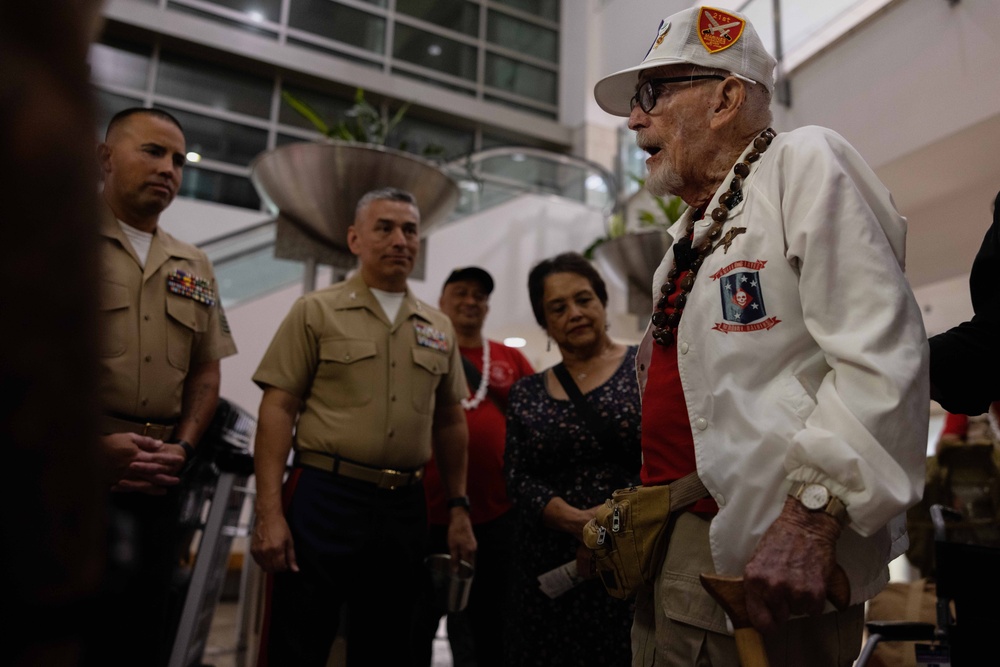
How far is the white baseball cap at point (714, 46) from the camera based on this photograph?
127cm

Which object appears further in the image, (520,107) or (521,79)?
(521,79)

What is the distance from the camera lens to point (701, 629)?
3.59 feet

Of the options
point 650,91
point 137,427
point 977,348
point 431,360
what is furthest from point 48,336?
point 431,360

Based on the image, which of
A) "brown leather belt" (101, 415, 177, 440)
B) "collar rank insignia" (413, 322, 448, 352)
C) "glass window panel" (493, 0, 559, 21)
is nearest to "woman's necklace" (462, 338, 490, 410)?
"collar rank insignia" (413, 322, 448, 352)

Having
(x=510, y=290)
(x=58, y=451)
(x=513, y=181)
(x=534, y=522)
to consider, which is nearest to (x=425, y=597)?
(x=534, y=522)

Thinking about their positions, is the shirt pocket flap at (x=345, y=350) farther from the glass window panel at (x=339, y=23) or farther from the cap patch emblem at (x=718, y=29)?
the glass window panel at (x=339, y=23)

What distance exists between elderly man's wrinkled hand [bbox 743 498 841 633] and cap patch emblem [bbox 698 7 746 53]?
803 mm

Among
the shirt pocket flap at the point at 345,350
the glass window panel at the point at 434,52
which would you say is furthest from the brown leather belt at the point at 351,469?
the glass window panel at the point at 434,52

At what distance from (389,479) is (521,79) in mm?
10506

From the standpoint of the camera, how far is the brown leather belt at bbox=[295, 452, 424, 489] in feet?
6.65

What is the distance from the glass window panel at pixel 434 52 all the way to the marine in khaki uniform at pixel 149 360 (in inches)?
368

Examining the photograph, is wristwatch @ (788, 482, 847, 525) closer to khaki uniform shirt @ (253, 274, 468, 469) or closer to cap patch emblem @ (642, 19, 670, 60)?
cap patch emblem @ (642, 19, 670, 60)

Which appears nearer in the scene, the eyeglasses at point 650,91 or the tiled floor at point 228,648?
the eyeglasses at point 650,91

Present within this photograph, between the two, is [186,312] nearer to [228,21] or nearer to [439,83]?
[228,21]
